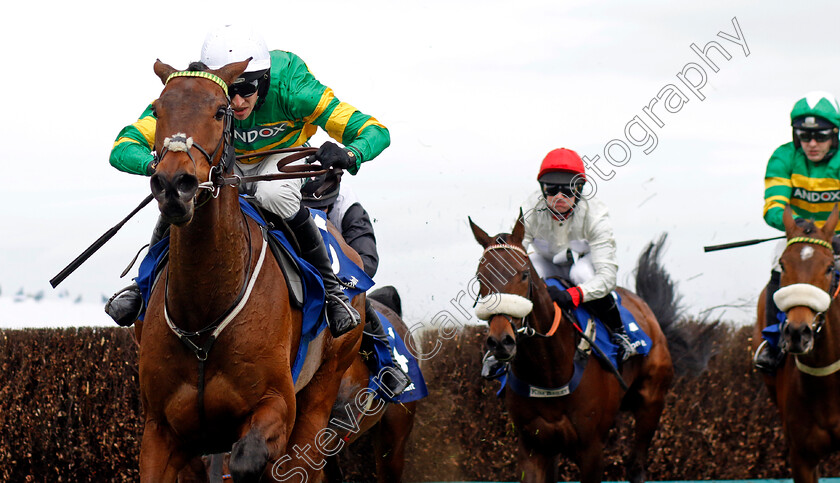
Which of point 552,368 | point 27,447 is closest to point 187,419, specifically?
point 552,368

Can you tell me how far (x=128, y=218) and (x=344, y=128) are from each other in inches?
49.9

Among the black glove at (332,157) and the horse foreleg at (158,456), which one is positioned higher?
the black glove at (332,157)

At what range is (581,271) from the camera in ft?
24.6

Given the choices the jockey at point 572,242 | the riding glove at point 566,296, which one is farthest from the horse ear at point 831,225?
the riding glove at point 566,296

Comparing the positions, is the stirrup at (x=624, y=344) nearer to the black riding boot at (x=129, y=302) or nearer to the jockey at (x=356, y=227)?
the jockey at (x=356, y=227)

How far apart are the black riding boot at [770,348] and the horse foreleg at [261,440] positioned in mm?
3889

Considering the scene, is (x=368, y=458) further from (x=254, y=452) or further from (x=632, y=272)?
(x=254, y=452)

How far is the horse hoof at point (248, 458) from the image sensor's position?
12.6 ft

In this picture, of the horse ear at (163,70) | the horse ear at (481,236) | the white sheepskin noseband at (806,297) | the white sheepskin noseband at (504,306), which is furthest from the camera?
the horse ear at (481,236)

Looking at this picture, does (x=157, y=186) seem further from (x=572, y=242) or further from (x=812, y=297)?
(x=572, y=242)

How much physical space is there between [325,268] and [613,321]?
3.46 metres

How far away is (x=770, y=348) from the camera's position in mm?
6883

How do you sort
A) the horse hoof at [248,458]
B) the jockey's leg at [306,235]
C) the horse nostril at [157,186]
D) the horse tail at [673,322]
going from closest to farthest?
the horse nostril at [157,186] < the horse hoof at [248,458] < the jockey's leg at [306,235] < the horse tail at [673,322]

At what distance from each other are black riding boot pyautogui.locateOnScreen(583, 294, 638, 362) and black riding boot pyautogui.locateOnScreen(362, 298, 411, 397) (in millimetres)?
1695
